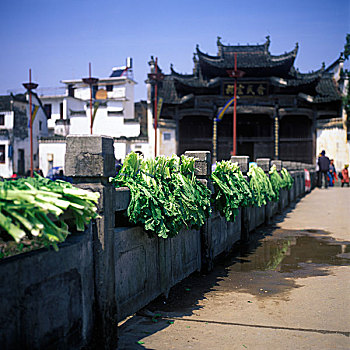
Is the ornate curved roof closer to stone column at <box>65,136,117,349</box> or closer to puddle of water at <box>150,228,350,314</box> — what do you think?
puddle of water at <box>150,228,350,314</box>

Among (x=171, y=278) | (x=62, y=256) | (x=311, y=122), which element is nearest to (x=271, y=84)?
(x=311, y=122)

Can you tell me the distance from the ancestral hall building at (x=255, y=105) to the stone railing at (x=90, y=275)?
30203 mm

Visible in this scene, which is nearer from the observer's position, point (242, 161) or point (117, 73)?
point (242, 161)

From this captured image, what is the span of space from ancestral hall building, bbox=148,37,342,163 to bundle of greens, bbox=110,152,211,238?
97.1 feet

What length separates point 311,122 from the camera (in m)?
35.8

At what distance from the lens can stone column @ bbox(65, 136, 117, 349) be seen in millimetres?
4047

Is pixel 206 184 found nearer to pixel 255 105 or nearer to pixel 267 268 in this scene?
pixel 267 268

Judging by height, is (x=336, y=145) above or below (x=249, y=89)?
below

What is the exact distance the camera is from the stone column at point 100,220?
4047 mm

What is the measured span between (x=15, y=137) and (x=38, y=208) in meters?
42.3

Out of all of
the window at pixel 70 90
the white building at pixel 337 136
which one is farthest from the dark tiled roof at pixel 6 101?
the white building at pixel 337 136

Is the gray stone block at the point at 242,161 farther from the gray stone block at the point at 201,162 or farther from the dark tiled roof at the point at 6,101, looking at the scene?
the dark tiled roof at the point at 6,101

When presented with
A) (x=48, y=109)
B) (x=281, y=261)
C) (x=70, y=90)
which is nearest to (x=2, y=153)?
(x=48, y=109)

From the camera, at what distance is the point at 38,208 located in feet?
9.46
